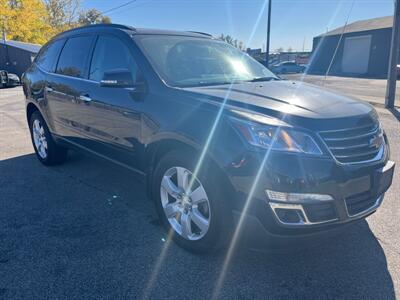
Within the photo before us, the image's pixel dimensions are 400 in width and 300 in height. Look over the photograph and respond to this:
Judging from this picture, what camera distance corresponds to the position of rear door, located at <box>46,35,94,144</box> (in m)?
4.03

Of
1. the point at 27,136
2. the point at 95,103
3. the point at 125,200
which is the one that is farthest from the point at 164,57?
the point at 27,136

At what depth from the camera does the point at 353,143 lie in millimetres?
2467

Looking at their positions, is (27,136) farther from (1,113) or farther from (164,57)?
(164,57)

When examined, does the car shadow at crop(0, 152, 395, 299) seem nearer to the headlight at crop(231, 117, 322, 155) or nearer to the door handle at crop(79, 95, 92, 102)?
the headlight at crop(231, 117, 322, 155)

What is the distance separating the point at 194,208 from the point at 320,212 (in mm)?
967

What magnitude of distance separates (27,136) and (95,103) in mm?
4476

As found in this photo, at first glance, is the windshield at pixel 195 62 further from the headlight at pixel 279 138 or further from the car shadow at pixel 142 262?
the car shadow at pixel 142 262

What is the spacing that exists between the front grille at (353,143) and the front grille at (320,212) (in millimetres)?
324

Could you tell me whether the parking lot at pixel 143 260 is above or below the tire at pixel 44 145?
below

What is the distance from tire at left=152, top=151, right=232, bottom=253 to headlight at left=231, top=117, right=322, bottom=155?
38cm

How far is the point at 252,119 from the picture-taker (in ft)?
7.94

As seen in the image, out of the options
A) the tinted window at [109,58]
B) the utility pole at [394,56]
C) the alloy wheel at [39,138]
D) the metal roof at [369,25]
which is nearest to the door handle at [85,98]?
the tinted window at [109,58]

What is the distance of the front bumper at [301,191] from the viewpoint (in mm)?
2244

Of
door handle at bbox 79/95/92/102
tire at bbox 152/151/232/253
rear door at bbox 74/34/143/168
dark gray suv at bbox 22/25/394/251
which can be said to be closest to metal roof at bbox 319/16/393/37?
dark gray suv at bbox 22/25/394/251
